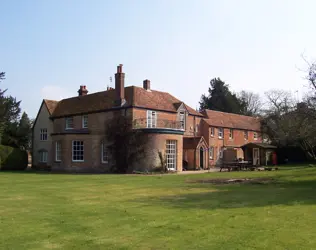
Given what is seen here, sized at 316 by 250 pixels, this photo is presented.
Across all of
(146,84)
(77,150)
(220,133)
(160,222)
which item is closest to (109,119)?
(77,150)

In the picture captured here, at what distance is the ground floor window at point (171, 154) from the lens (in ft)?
120

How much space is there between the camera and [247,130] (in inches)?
2283

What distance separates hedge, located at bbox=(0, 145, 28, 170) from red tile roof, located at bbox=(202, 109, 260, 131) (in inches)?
926

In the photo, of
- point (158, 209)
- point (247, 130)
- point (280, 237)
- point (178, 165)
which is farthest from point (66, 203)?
point (247, 130)

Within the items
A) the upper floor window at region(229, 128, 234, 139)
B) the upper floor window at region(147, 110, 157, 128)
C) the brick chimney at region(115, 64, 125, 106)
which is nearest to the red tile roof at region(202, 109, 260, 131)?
the upper floor window at region(229, 128, 234, 139)

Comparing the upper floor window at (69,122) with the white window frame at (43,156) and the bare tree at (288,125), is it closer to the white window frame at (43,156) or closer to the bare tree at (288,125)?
the white window frame at (43,156)

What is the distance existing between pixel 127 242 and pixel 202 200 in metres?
6.91

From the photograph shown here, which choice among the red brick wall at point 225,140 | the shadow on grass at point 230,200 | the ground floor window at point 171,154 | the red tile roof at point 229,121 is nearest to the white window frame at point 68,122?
the ground floor window at point 171,154

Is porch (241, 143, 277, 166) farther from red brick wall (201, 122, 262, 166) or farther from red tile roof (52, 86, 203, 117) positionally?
red tile roof (52, 86, 203, 117)

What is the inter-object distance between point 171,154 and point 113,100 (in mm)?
8617

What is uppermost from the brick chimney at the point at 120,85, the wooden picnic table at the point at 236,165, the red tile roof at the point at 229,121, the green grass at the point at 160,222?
the brick chimney at the point at 120,85

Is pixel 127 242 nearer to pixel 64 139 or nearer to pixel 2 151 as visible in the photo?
pixel 64 139

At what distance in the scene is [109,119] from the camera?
38656mm

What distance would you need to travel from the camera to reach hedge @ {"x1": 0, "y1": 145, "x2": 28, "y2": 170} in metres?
42.0
